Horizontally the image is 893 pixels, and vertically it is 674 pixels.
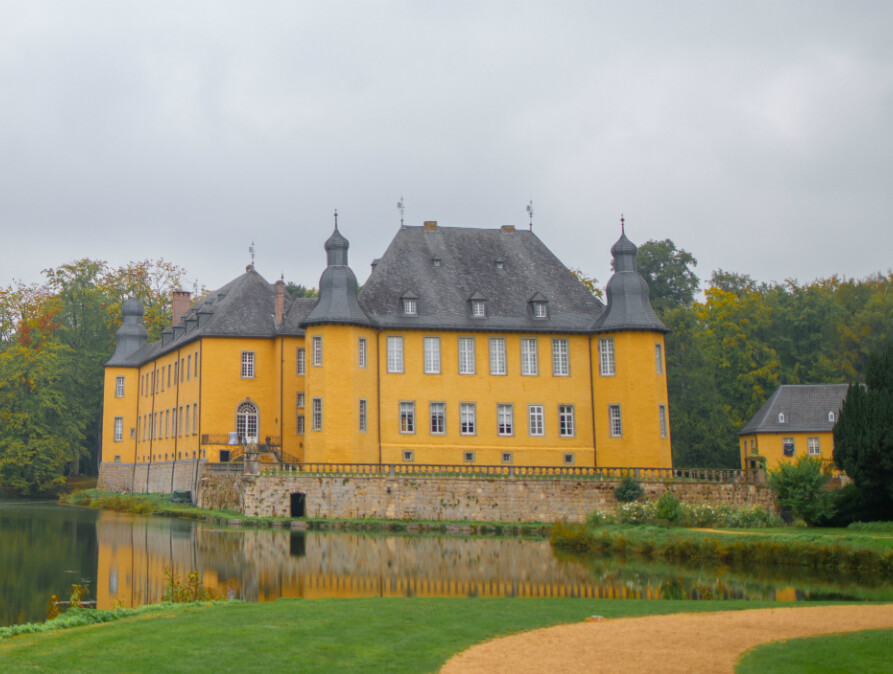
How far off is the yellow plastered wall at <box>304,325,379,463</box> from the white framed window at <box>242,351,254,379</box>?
21.0 feet

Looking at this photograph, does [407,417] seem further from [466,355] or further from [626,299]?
[626,299]

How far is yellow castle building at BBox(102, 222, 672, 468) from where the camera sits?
129 feet

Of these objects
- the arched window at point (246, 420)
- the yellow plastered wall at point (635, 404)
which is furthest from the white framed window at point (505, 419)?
the arched window at point (246, 420)

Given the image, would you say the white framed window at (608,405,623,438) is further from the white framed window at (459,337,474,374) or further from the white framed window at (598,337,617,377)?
the white framed window at (459,337,474,374)

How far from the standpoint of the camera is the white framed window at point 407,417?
40309 millimetres

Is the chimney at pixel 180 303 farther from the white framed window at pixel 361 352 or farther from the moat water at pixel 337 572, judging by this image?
the moat water at pixel 337 572

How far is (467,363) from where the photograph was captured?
135 feet

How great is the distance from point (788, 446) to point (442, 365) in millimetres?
20359

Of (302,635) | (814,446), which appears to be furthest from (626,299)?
(302,635)

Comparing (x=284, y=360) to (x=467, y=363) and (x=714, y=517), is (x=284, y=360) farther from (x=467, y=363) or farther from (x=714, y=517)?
(x=714, y=517)

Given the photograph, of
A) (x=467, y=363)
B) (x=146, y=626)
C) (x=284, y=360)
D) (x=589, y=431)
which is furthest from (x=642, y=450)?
(x=146, y=626)

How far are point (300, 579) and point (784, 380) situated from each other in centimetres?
4457

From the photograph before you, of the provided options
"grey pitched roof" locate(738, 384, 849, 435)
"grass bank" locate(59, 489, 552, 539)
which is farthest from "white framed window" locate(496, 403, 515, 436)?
"grey pitched roof" locate(738, 384, 849, 435)

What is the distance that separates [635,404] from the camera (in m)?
40.1
